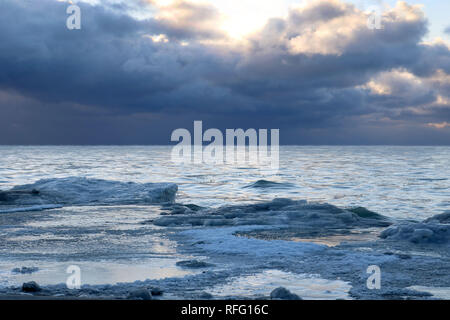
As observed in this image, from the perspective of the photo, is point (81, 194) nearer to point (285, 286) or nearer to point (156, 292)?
point (156, 292)

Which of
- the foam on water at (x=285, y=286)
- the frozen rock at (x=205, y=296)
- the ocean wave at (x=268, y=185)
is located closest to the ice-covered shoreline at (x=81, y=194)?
the ocean wave at (x=268, y=185)

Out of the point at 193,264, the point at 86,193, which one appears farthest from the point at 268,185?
the point at 193,264

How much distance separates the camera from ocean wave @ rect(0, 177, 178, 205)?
22.8m

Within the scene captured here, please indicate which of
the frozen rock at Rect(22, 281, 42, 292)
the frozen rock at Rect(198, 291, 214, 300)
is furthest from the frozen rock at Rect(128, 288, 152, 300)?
the frozen rock at Rect(22, 281, 42, 292)

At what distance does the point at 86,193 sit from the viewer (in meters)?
25.4

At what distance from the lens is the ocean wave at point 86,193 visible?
2275cm

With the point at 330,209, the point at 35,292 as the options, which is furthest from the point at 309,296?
the point at 330,209

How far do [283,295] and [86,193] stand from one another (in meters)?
20.3

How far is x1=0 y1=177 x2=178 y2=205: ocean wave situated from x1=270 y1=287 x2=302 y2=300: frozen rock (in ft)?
54.7

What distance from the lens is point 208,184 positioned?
3594cm
